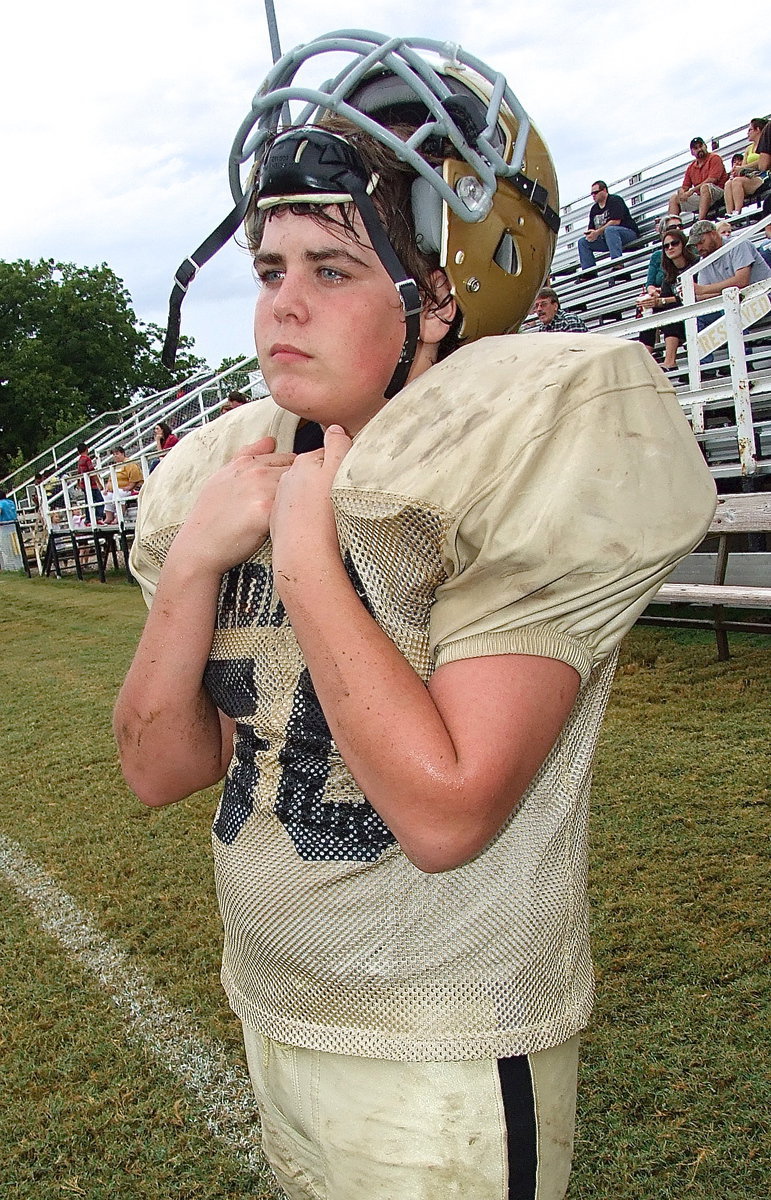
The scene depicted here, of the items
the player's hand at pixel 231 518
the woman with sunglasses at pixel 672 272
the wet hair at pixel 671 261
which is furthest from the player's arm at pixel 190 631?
the wet hair at pixel 671 261

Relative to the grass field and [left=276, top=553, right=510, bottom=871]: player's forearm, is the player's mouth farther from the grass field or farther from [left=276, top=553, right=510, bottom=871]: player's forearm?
the grass field

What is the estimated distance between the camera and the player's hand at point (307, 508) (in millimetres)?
1102

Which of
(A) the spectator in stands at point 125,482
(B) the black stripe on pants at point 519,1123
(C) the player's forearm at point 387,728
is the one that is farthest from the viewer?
(A) the spectator in stands at point 125,482

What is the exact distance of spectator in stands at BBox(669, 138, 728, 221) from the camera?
12.3 metres

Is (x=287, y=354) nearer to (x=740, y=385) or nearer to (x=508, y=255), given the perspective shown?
(x=508, y=255)

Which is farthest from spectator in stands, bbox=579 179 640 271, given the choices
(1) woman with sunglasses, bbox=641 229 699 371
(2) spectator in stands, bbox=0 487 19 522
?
(2) spectator in stands, bbox=0 487 19 522

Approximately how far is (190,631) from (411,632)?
0.31 m

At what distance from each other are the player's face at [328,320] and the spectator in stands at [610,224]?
49.2 ft

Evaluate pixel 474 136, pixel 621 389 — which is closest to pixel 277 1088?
pixel 621 389

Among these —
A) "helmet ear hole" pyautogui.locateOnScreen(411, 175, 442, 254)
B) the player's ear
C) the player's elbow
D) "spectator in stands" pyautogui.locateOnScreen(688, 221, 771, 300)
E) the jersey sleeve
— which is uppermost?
"spectator in stands" pyautogui.locateOnScreen(688, 221, 771, 300)

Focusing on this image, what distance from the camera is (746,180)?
38.3 feet

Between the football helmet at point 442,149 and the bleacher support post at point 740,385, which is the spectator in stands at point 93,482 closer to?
the bleacher support post at point 740,385

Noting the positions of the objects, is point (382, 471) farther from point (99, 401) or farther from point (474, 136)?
point (99, 401)

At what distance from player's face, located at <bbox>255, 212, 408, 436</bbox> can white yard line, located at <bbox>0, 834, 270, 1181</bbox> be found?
2064 millimetres
